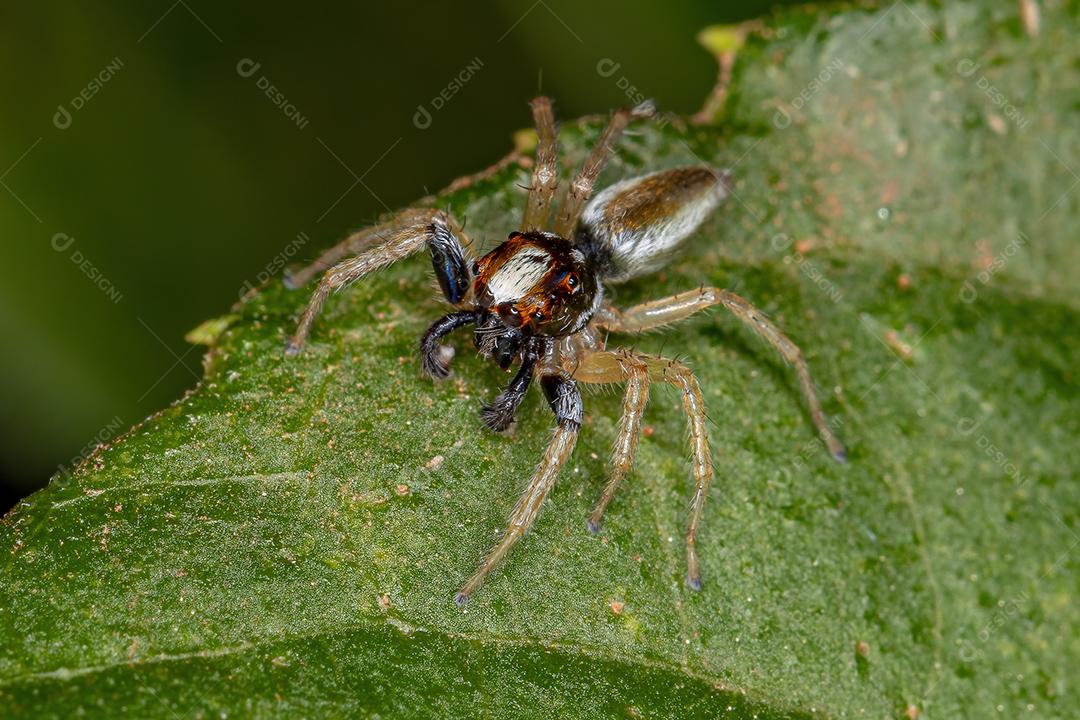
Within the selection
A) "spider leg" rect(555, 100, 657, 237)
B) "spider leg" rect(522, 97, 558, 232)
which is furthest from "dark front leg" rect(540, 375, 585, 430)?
"spider leg" rect(555, 100, 657, 237)

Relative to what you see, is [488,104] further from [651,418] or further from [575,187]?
[651,418]

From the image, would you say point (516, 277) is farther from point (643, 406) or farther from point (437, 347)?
point (643, 406)

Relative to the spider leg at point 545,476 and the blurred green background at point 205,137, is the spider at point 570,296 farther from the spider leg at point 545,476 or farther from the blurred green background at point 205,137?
the blurred green background at point 205,137

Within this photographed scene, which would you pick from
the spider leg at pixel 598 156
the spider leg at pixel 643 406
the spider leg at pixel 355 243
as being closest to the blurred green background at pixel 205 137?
the spider leg at pixel 355 243

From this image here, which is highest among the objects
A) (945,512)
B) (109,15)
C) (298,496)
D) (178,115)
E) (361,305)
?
(109,15)

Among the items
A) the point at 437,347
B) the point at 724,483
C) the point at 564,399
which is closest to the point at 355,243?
the point at 437,347

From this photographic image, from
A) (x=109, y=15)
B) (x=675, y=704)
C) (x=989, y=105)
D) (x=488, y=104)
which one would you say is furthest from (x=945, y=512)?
(x=109, y=15)
